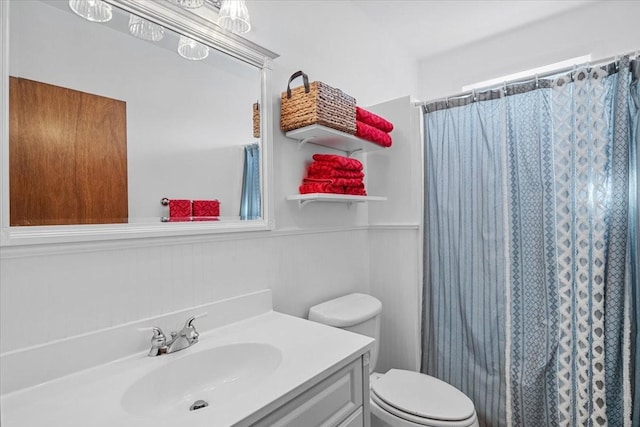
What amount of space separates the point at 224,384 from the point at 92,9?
121 cm

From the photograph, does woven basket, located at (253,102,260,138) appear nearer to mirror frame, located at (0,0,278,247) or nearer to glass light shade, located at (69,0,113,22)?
mirror frame, located at (0,0,278,247)

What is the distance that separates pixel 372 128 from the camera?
1.70 m

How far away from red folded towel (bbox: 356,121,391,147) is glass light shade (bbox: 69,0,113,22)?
107cm

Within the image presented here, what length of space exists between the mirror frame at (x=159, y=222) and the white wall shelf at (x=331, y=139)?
0.51 feet

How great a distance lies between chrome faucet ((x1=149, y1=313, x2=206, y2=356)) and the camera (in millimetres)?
1006

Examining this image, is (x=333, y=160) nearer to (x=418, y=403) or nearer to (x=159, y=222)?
(x=159, y=222)

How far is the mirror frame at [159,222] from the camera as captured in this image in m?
0.79

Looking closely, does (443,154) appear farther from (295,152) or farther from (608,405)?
(608,405)

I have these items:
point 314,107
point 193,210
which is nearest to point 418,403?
point 193,210

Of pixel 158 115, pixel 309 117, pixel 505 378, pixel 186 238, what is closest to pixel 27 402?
pixel 186 238

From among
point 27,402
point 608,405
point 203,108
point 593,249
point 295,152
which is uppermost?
point 203,108

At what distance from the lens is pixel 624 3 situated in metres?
1.93

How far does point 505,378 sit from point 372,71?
6.43ft

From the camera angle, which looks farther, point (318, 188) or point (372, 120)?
point (372, 120)
